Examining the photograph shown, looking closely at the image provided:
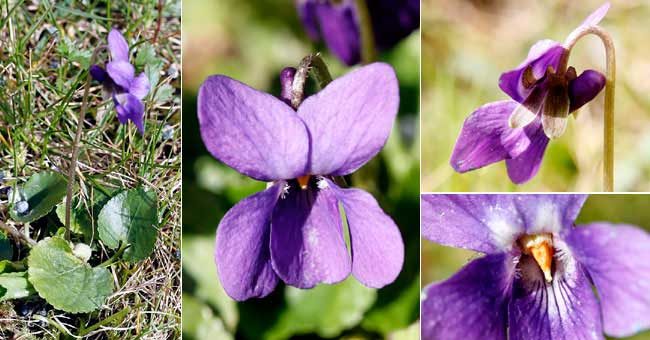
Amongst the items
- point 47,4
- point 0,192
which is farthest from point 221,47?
point 0,192

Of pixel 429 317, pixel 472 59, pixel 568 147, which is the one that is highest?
pixel 472 59

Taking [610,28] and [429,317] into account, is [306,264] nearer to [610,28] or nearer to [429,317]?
[429,317]

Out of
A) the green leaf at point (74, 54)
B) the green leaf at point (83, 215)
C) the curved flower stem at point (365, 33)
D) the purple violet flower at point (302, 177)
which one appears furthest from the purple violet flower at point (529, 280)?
the green leaf at point (74, 54)

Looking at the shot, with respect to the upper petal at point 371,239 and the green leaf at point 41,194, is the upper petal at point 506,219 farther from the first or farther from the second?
the green leaf at point 41,194

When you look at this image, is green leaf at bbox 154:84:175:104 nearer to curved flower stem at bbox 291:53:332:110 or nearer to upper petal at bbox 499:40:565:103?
curved flower stem at bbox 291:53:332:110

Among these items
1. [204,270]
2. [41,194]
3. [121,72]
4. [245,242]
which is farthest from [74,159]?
[245,242]

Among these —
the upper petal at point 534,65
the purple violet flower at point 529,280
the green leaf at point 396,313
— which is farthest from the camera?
the green leaf at point 396,313
